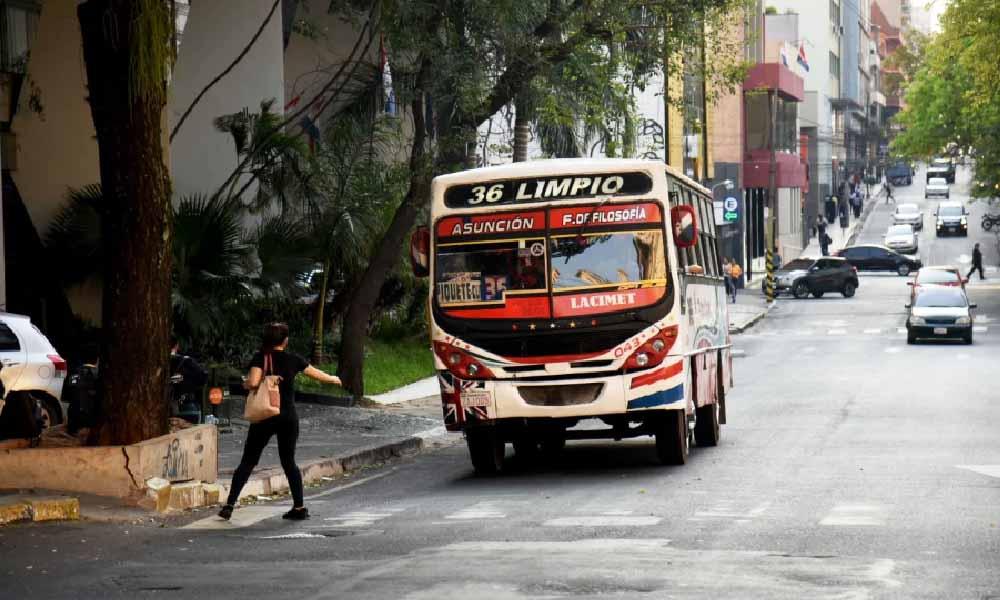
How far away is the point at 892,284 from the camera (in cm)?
6944

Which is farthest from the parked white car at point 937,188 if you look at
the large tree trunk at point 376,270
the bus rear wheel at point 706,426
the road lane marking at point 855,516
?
the road lane marking at point 855,516

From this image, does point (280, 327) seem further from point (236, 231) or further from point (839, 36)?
point (839, 36)

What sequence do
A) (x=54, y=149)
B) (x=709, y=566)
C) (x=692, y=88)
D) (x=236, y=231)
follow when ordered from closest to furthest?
1. (x=709, y=566)
2. (x=236, y=231)
3. (x=54, y=149)
4. (x=692, y=88)

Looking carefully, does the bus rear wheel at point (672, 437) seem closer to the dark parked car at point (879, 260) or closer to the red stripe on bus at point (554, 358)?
the red stripe on bus at point (554, 358)

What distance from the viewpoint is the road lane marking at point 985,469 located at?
1507 cm

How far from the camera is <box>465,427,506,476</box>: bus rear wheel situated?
1567cm

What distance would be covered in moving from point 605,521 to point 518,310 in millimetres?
3657

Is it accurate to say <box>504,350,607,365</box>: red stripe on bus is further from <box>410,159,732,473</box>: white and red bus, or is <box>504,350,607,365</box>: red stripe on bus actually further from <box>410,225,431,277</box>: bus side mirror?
<box>410,225,431,277</box>: bus side mirror

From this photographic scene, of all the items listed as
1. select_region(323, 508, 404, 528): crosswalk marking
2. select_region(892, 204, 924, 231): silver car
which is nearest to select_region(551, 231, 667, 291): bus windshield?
select_region(323, 508, 404, 528): crosswalk marking

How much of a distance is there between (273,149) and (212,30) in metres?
4.10

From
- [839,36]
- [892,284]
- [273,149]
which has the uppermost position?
[839,36]

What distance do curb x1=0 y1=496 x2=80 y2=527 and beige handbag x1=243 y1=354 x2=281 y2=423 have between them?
1.60 meters

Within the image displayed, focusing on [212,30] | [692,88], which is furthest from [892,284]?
[212,30]

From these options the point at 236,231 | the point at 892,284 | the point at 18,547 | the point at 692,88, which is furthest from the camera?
the point at 892,284
